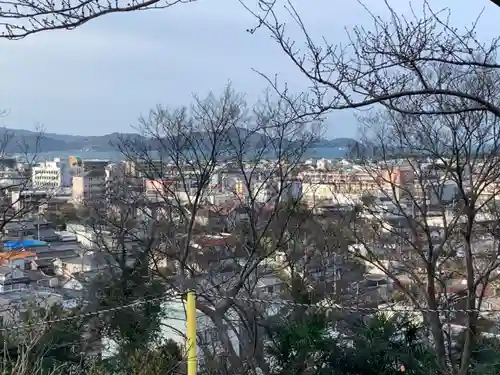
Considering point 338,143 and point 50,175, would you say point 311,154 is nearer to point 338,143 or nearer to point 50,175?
point 338,143

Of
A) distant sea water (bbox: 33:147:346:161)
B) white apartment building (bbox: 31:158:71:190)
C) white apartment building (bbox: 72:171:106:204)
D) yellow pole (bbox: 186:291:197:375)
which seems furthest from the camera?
white apartment building (bbox: 31:158:71:190)

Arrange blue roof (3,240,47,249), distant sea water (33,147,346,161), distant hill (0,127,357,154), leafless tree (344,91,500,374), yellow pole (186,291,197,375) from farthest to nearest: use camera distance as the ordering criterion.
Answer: blue roof (3,240,47,249), distant sea water (33,147,346,161), distant hill (0,127,357,154), leafless tree (344,91,500,374), yellow pole (186,291,197,375)

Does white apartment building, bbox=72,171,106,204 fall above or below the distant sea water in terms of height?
below

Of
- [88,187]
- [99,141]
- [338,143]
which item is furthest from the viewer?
[99,141]

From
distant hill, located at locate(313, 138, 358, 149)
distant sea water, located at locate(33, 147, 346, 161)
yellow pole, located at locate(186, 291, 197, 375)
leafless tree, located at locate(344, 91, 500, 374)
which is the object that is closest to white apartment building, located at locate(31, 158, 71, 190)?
distant sea water, located at locate(33, 147, 346, 161)

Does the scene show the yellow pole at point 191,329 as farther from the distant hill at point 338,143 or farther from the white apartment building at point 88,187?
the white apartment building at point 88,187

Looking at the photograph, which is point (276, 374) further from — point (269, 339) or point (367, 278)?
point (367, 278)

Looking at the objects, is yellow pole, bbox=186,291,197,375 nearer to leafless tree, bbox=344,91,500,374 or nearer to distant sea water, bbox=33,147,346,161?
leafless tree, bbox=344,91,500,374

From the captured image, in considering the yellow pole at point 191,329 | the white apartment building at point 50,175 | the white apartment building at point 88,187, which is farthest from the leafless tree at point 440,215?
the white apartment building at point 50,175

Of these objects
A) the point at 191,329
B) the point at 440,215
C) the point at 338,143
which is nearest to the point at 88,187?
the point at 338,143
